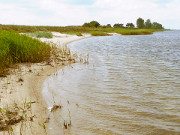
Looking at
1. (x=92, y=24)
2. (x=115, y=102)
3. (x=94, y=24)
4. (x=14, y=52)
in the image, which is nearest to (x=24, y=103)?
(x=115, y=102)

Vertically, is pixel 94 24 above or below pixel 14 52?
above

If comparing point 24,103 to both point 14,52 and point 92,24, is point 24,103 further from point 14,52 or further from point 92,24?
point 92,24

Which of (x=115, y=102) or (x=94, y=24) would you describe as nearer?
(x=115, y=102)

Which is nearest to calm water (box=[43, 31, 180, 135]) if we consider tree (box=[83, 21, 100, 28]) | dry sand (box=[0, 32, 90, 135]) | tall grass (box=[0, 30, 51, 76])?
dry sand (box=[0, 32, 90, 135])

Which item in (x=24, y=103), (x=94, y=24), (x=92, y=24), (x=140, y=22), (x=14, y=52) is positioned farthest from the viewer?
(x=140, y=22)

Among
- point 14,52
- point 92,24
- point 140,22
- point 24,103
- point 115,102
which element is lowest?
point 115,102

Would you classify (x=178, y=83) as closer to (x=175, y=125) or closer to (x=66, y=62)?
(x=175, y=125)

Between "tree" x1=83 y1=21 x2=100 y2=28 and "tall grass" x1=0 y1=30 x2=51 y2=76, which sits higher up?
"tree" x1=83 y1=21 x2=100 y2=28

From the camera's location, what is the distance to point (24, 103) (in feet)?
12.8

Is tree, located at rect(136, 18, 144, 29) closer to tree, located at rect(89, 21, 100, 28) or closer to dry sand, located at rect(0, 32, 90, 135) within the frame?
tree, located at rect(89, 21, 100, 28)

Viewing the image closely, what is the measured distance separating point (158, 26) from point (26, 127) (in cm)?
16102

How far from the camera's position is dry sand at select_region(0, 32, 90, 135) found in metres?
3.65

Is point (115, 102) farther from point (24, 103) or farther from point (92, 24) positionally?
point (92, 24)

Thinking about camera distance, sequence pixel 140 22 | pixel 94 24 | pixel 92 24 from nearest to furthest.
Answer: pixel 92 24 → pixel 94 24 → pixel 140 22
